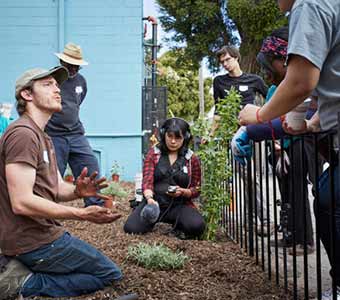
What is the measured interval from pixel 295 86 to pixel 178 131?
106 inches

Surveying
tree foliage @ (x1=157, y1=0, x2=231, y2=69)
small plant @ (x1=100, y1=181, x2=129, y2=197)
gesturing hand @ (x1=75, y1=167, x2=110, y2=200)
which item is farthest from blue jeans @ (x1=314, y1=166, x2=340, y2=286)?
tree foliage @ (x1=157, y1=0, x2=231, y2=69)

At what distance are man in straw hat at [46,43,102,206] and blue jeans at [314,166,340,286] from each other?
3.23 metres

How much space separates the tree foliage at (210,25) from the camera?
15.0 m

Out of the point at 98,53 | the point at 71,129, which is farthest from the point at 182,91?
the point at 71,129

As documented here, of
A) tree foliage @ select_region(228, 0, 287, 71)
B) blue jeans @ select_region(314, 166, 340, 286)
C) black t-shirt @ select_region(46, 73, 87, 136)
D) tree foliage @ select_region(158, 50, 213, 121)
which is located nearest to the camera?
blue jeans @ select_region(314, 166, 340, 286)

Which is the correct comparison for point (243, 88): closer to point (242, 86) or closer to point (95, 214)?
point (242, 86)

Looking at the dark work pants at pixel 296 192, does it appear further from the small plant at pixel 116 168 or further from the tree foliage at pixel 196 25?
the tree foliage at pixel 196 25

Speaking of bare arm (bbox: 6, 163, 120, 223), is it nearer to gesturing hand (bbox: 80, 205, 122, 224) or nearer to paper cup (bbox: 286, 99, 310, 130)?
gesturing hand (bbox: 80, 205, 122, 224)

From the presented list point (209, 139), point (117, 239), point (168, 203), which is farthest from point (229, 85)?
point (117, 239)

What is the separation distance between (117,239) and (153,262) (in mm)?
932

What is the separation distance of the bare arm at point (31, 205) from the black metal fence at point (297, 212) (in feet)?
3.48

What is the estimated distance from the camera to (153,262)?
3.31m

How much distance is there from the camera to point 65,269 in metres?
2.73

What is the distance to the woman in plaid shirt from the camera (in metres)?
4.38
